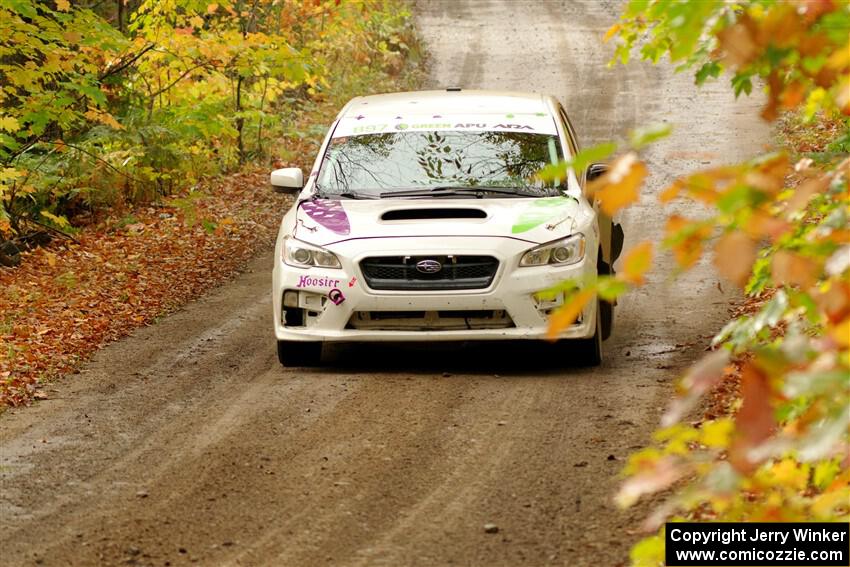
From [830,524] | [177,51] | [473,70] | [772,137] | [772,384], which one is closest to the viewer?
[772,384]

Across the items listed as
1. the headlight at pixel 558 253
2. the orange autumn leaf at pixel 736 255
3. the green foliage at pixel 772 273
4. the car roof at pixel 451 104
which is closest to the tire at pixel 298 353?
the headlight at pixel 558 253

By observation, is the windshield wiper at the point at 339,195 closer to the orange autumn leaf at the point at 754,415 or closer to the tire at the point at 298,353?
the tire at the point at 298,353

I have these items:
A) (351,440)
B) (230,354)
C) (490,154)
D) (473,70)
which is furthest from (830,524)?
(473,70)

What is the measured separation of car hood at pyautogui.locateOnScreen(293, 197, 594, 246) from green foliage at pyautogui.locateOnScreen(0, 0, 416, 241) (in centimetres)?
406

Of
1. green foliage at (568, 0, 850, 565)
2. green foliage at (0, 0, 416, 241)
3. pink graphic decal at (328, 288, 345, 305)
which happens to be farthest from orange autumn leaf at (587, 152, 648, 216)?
green foliage at (0, 0, 416, 241)

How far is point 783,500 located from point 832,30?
71.8 inches

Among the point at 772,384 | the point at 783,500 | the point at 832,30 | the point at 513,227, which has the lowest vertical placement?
the point at 513,227

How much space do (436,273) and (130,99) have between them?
1021 centimetres

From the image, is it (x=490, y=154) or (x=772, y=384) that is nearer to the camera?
(x=772, y=384)

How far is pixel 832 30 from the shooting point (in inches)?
117

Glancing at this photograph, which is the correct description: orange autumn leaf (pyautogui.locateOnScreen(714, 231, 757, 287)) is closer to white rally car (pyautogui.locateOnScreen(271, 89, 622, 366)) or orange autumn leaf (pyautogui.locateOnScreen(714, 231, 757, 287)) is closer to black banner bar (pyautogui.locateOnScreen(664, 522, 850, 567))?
black banner bar (pyautogui.locateOnScreen(664, 522, 850, 567))

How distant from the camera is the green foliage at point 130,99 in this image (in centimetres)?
1237

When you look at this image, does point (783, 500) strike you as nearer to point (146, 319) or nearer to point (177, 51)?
point (146, 319)

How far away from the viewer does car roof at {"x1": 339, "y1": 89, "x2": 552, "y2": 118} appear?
33.4ft
